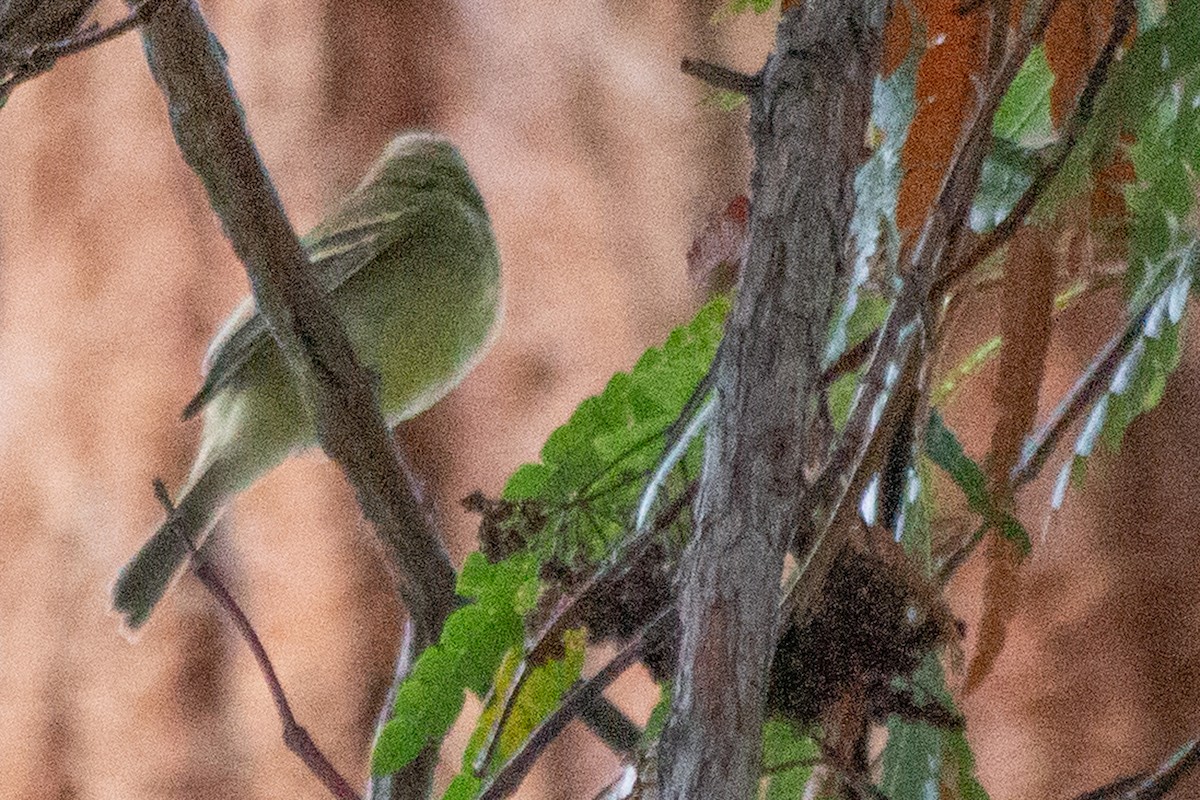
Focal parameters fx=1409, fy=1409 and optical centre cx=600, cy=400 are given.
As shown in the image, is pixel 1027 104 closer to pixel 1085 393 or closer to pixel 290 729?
pixel 1085 393

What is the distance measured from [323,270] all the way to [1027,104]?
773 millimetres

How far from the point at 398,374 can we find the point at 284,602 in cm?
89

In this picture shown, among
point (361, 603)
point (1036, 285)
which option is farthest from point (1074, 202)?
point (361, 603)

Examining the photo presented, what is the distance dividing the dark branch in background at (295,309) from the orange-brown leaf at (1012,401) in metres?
0.45

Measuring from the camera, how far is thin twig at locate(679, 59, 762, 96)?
56 cm

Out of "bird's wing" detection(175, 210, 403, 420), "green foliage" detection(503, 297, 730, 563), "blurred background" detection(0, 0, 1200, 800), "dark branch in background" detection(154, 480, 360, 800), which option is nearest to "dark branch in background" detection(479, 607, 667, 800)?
"green foliage" detection(503, 297, 730, 563)

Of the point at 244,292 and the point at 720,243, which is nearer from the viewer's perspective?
the point at 720,243

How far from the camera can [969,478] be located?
0.68 meters

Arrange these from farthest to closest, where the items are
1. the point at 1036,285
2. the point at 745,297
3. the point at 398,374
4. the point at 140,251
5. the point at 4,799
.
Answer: the point at 140,251
the point at 4,799
the point at 398,374
the point at 1036,285
the point at 745,297

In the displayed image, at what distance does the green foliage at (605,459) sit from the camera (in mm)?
752

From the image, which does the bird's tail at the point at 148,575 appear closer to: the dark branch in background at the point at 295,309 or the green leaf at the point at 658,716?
the dark branch in background at the point at 295,309

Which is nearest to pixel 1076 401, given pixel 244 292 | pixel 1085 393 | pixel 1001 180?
pixel 1085 393

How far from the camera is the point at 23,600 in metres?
2.32

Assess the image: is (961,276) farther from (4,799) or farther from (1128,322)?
(4,799)
